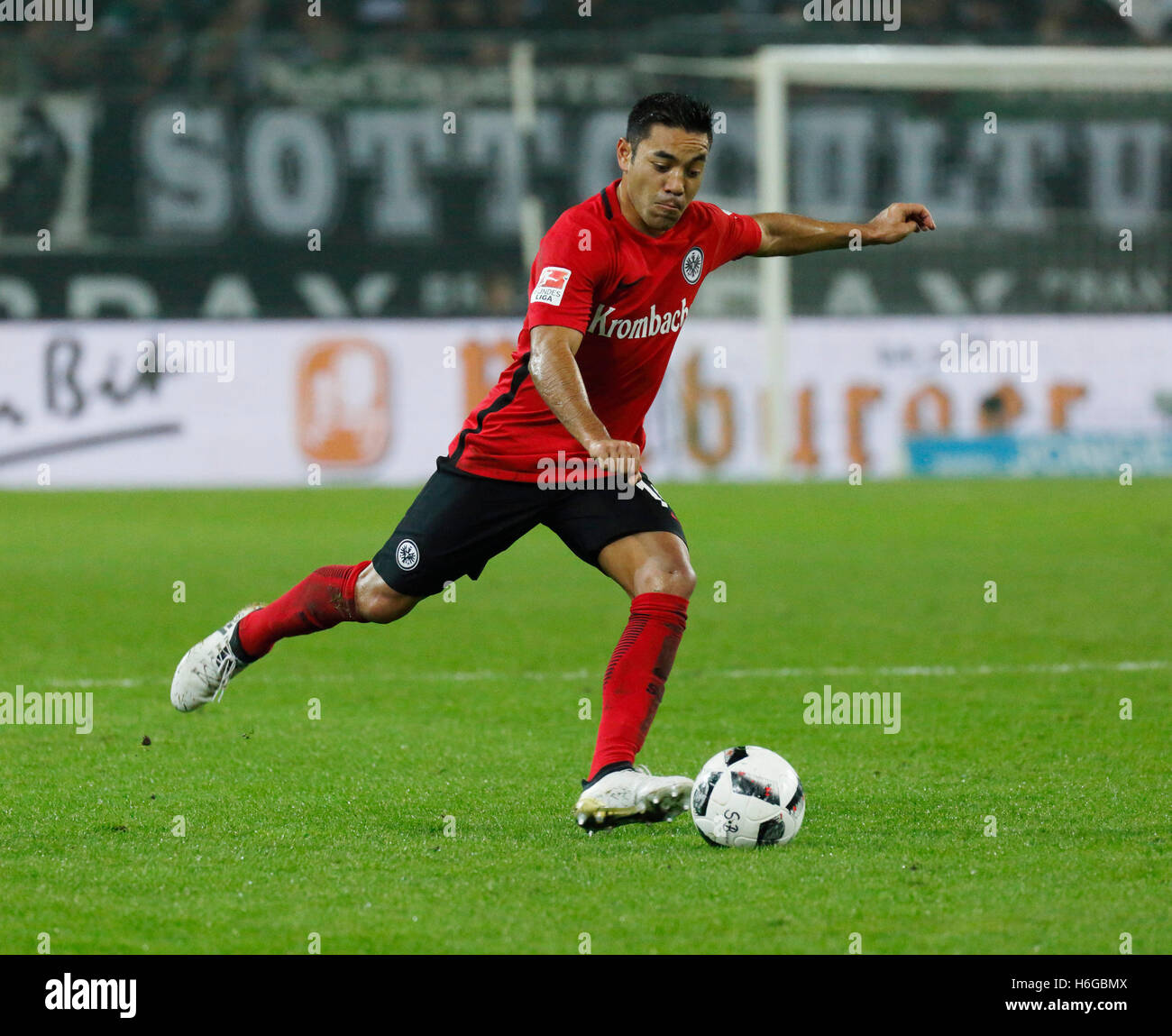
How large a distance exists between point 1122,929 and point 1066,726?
9.30ft

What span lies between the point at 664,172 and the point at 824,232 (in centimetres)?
90

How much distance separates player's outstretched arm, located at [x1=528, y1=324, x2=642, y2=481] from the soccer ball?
0.79 meters

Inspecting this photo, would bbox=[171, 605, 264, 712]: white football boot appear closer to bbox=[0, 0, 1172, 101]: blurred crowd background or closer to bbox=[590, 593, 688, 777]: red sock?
bbox=[590, 593, 688, 777]: red sock

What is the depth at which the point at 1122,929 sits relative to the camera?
3.79 meters

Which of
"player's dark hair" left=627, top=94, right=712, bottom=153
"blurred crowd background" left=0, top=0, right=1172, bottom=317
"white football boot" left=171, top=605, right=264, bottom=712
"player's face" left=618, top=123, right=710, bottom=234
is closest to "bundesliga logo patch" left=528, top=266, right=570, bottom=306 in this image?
"player's face" left=618, top=123, right=710, bottom=234

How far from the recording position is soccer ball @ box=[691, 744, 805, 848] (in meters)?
4.61

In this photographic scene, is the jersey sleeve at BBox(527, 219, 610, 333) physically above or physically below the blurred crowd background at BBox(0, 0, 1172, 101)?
below

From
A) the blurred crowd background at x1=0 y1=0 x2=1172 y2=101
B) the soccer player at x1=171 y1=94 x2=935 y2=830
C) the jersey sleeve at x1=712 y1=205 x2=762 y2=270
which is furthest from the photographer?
the blurred crowd background at x1=0 y1=0 x2=1172 y2=101

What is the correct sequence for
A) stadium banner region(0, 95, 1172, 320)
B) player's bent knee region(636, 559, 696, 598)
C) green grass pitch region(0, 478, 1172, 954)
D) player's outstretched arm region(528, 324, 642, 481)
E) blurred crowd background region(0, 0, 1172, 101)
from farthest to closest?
blurred crowd background region(0, 0, 1172, 101) < stadium banner region(0, 95, 1172, 320) < player's bent knee region(636, 559, 696, 598) < player's outstretched arm region(528, 324, 642, 481) < green grass pitch region(0, 478, 1172, 954)

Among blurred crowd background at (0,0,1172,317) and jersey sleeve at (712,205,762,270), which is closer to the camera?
jersey sleeve at (712,205,762,270)

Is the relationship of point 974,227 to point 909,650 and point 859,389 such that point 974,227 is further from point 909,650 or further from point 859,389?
point 909,650

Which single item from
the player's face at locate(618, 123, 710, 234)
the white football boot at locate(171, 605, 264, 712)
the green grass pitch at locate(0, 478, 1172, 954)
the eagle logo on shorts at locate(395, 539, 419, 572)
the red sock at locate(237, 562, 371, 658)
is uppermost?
the player's face at locate(618, 123, 710, 234)

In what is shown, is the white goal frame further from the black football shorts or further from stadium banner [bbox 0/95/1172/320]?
the black football shorts

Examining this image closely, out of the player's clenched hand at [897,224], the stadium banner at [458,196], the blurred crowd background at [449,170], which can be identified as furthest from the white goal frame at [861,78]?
the player's clenched hand at [897,224]
